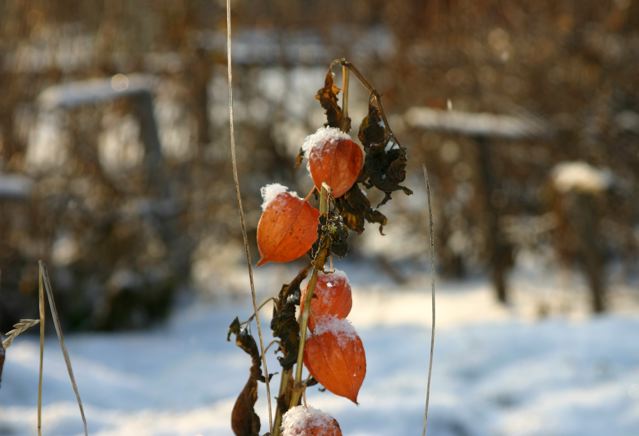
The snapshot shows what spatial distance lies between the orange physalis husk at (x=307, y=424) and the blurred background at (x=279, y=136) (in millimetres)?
3315

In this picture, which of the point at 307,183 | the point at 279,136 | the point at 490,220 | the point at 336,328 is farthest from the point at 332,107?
the point at 307,183

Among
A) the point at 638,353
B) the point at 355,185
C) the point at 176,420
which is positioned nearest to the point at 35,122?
the point at 176,420

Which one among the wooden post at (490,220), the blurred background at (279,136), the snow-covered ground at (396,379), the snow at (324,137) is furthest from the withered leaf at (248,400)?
the wooden post at (490,220)

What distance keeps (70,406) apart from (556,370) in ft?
4.83

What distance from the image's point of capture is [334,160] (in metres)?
0.98

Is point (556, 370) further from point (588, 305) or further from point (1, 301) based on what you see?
point (1, 301)

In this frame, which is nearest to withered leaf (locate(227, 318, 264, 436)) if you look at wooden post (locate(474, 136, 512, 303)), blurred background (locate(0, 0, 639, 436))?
blurred background (locate(0, 0, 639, 436))

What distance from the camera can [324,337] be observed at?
1.01m

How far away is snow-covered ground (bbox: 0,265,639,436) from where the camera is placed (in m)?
2.31

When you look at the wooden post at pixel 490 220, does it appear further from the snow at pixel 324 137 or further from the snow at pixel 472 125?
the snow at pixel 324 137

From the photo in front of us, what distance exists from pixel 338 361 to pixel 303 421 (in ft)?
0.25

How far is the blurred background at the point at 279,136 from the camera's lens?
14.8 feet

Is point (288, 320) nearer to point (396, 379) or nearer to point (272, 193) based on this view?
point (272, 193)

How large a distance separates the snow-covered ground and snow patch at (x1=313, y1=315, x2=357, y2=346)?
1.09 metres
